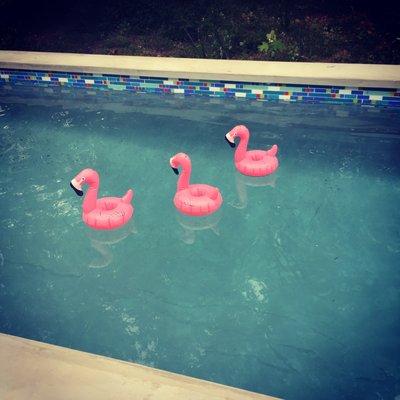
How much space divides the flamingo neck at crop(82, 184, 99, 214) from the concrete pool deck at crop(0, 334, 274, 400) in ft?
5.72

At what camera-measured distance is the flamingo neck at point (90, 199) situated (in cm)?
450

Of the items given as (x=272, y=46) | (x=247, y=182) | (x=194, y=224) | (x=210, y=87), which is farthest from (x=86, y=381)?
(x=272, y=46)

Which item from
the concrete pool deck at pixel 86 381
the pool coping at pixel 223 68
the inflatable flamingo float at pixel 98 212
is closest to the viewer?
the concrete pool deck at pixel 86 381

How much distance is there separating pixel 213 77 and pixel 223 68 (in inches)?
9.4

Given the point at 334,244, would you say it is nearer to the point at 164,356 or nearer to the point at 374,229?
the point at 374,229

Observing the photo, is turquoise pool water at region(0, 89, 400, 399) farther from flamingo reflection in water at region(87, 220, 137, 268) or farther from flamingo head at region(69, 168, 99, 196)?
flamingo head at region(69, 168, 99, 196)

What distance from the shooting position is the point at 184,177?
4.70 m

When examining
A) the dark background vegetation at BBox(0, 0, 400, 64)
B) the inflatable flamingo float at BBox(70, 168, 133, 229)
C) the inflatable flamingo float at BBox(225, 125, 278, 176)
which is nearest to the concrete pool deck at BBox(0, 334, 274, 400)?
the inflatable flamingo float at BBox(70, 168, 133, 229)

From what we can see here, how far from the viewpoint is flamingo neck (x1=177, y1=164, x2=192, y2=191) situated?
15.1 feet

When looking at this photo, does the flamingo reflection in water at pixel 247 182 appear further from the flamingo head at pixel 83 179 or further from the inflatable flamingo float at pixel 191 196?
the flamingo head at pixel 83 179

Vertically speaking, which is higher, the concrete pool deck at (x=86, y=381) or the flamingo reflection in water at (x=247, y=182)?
the concrete pool deck at (x=86, y=381)

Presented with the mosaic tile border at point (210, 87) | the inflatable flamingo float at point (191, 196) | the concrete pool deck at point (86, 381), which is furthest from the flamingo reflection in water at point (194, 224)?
the mosaic tile border at point (210, 87)

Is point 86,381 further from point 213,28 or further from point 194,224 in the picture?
point 213,28

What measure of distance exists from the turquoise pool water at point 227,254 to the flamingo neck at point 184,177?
1.37 feet
